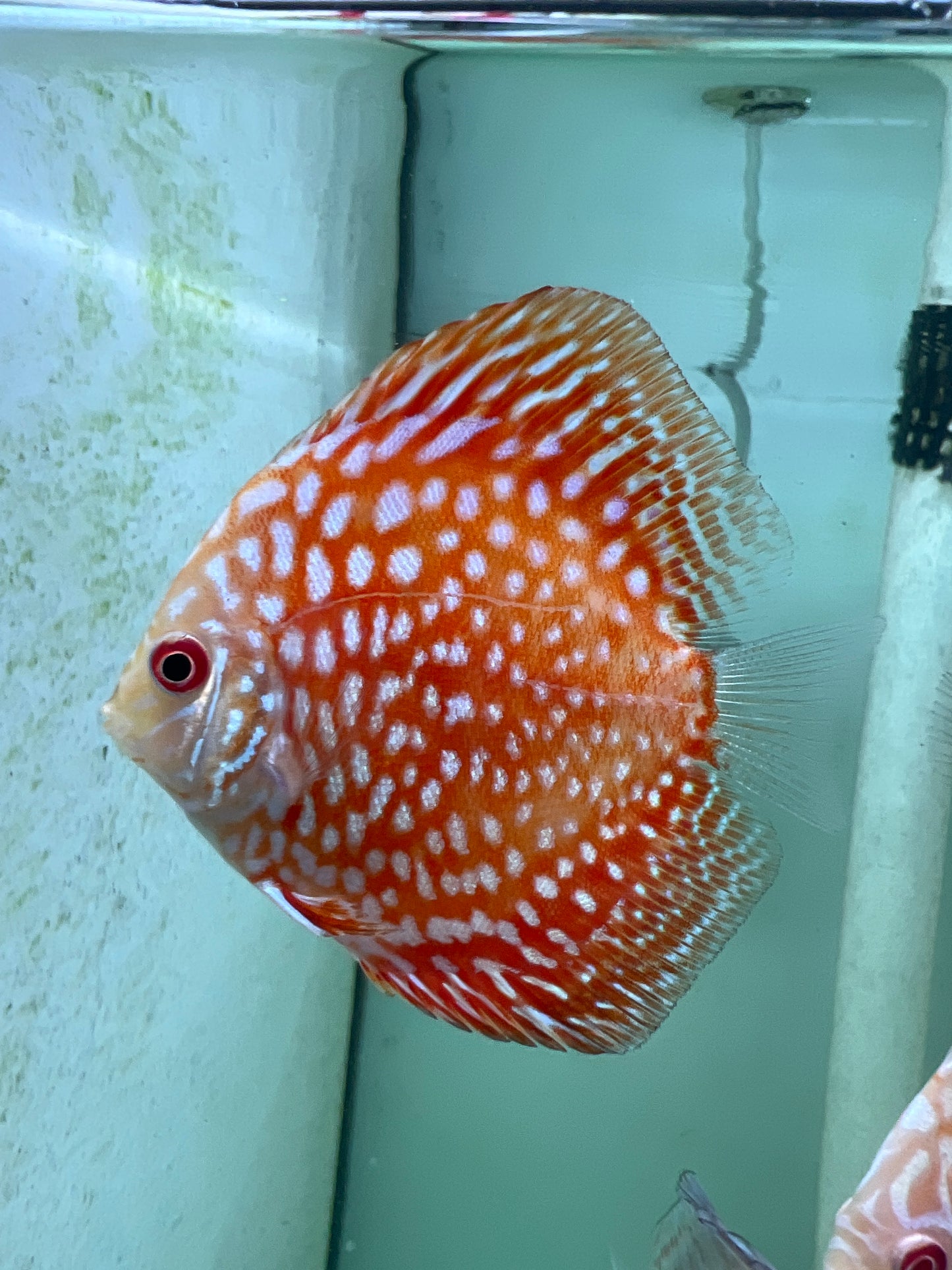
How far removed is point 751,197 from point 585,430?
1021 mm

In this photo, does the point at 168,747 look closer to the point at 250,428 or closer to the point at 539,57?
the point at 250,428

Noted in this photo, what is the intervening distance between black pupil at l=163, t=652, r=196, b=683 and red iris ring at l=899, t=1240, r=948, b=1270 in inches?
21.3

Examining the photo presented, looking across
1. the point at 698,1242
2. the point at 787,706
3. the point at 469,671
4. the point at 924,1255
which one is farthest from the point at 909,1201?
the point at 469,671

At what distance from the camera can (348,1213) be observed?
1383mm

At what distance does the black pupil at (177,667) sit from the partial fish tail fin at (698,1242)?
23.4 inches

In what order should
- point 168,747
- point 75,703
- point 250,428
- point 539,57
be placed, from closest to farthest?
point 168,747 → point 75,703 → point 250,428 → point 539,57

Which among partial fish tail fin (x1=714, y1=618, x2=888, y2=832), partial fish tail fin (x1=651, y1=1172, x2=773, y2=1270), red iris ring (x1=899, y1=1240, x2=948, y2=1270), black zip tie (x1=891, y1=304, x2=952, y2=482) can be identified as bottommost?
partial fish tail fin (x1=651, y1=1172, x2=773, y2=1270)

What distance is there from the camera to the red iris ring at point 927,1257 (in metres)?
0.62

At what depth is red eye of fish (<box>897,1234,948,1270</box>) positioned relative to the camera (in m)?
0.62

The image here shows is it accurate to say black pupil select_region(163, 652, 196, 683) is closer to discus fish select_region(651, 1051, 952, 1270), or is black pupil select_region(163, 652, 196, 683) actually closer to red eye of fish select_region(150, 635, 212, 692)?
red eye of fish select_region(150, 635, 212, 692)

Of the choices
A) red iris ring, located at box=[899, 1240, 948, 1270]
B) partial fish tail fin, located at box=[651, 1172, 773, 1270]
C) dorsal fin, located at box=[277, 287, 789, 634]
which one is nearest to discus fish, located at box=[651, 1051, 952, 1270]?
red iris ring, located at box=[899, 1240, 948, 1270]

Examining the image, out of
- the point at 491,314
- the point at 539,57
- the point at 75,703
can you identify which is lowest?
the point at 75,703

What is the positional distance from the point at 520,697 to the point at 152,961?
63 centimetres

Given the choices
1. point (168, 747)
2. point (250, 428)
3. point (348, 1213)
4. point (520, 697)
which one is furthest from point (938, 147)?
point (348, 1213)
